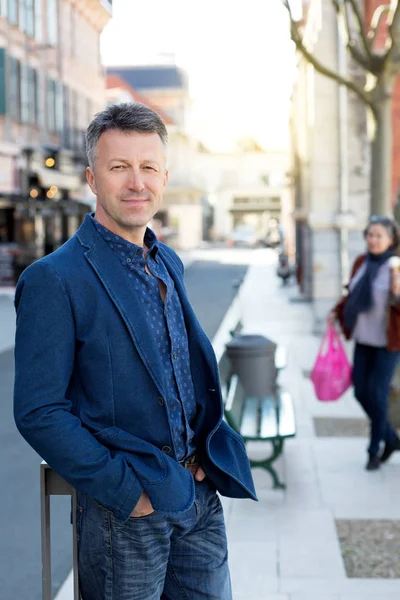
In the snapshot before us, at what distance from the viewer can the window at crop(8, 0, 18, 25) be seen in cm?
2822

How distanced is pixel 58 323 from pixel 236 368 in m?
5.76

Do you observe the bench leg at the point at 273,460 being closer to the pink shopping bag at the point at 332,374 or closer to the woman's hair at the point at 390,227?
the pink shopping bag at the point at 332,374

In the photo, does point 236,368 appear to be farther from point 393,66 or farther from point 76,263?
point 76,263

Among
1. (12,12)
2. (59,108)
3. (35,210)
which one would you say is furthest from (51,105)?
(35,210)

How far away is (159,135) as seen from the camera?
2482 millimetres

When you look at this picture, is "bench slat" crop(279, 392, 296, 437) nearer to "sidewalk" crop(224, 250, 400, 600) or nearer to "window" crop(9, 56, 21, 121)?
"sidewalk" crop(224, 250, 400, 600)

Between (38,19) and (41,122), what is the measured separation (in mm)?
3503

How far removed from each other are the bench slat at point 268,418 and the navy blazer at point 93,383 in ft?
12.6

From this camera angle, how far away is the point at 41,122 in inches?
1230

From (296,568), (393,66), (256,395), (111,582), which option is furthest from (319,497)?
(393,66)

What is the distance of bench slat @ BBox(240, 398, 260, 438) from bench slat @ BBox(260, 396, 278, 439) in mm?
42


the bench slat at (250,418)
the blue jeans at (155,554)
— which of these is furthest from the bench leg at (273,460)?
the blue jeans at (155,554)

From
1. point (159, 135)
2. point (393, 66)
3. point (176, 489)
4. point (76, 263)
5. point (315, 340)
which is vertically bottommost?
point (315, 340)

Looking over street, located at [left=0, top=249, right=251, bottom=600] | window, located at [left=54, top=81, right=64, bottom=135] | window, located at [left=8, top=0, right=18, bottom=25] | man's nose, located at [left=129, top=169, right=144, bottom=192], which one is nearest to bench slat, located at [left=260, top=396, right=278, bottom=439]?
street, located at [left=0, top=249, right=251, bottom=600]
